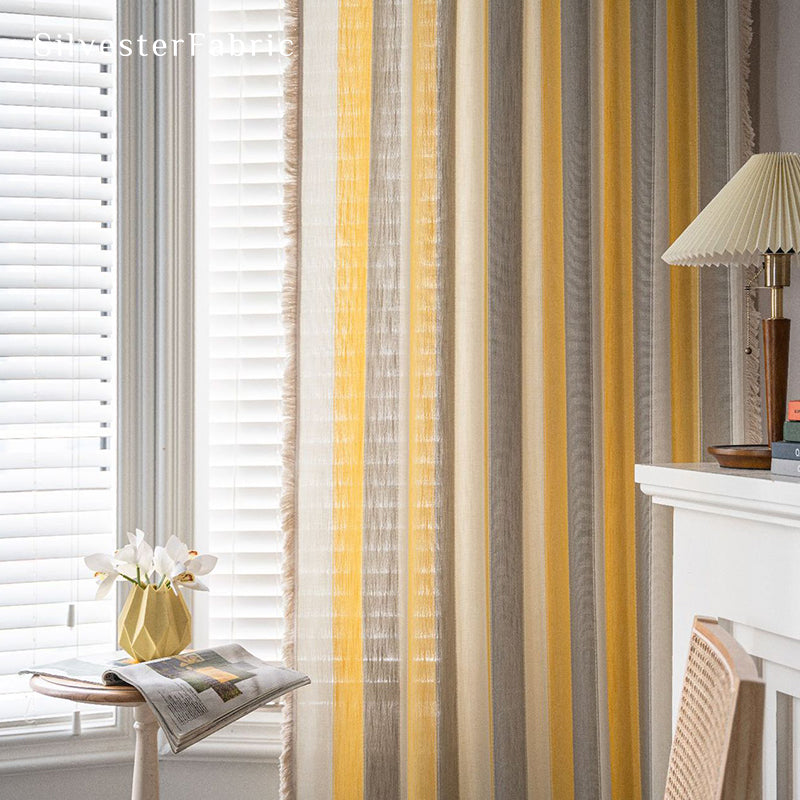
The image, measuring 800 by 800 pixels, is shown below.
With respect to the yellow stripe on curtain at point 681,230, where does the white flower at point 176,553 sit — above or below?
below

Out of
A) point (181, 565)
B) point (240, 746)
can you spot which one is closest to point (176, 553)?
point (181, 565)

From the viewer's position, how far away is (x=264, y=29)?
1862mm

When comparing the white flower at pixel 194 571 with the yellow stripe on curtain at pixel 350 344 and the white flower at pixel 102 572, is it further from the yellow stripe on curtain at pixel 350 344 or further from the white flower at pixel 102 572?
the yellow stripe on curtain at pixel 350 344

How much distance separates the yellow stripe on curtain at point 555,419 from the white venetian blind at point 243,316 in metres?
0.58

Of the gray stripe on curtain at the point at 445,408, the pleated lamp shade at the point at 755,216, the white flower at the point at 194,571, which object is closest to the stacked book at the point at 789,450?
the pleated lamp shade at the point at 755,216

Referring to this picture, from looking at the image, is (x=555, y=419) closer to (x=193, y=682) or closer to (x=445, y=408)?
(x=445, y=408)

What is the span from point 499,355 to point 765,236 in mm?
628

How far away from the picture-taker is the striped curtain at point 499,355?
169 cm

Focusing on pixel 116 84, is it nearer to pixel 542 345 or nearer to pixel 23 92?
pixel 23 92

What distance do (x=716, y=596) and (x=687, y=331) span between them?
0.71 meters

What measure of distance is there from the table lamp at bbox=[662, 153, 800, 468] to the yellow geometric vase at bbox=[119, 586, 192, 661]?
0.95 meters

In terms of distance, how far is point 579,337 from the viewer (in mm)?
1717

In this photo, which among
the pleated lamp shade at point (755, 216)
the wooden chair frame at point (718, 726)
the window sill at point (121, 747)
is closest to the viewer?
the wooden chair frame at point (718, 726)

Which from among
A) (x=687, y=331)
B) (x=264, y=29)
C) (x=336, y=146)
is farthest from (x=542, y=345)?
(x=264, y=29)
